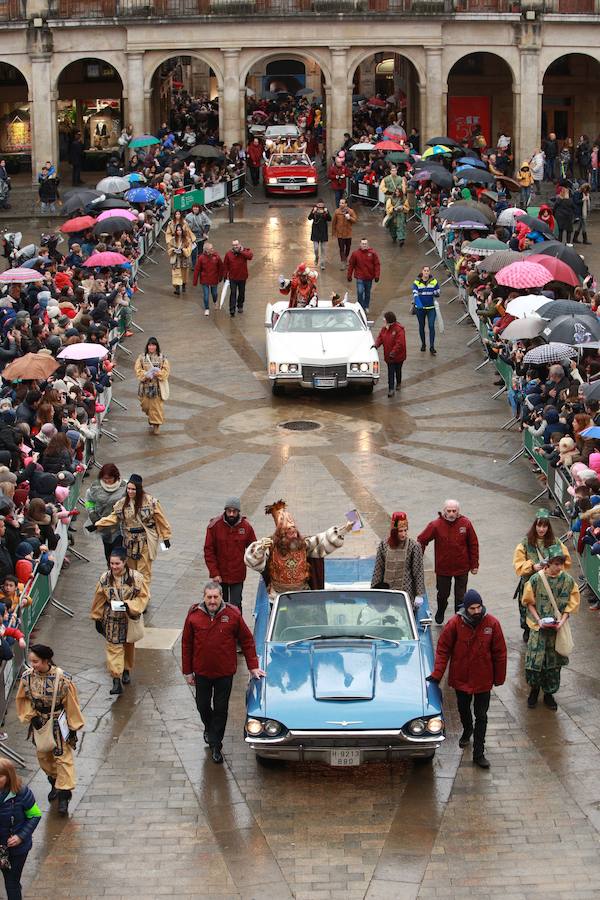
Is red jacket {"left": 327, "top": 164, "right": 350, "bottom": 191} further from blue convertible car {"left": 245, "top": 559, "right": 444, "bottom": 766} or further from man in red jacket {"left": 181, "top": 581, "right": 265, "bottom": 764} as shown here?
man in red jacket {"left": 181, "top": 581, "right": 265, "bottom": 764}

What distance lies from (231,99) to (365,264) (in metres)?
19.5

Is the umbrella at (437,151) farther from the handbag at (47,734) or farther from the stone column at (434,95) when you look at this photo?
the handbag at (47,734)

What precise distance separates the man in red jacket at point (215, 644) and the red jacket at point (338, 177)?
28206mm

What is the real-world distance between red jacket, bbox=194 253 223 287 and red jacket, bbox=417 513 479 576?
601 inches

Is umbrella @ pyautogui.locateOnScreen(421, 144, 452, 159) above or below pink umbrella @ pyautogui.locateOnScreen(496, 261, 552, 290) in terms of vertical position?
above

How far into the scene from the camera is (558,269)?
25531 millimetres

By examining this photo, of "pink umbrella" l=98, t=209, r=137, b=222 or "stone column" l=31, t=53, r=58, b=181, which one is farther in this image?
"stone column" l=31, t=53, r=58, b=181

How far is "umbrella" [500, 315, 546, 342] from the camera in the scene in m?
22.8

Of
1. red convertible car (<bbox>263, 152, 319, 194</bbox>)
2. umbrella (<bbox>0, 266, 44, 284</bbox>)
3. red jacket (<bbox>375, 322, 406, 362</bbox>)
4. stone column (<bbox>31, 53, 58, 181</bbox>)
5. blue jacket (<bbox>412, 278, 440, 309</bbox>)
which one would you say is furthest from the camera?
stone column (<bbox>31, 53, 58, 181</bbox>)

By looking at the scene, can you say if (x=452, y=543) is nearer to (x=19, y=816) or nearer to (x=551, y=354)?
(x=551, y=354)

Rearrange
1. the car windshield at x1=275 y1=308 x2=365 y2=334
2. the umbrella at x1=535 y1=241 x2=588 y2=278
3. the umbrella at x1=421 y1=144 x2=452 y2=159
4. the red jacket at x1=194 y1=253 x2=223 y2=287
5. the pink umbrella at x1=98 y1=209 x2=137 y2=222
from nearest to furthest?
1. the car windshield at x1=275 y1=308 x2=365 y2=334
2. the umbrella at x1=535 y1=241 x2=588 y2=278
3. the red jacket at x1=194 y1=253 x2=223 y2=287
4. the pink umbrella at x1=98 y1=209 x2=137 y2=222
5. the umbrella at x1=421 y1=144 x2=452 y2=159

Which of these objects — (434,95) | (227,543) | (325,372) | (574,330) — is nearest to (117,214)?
(325,372)

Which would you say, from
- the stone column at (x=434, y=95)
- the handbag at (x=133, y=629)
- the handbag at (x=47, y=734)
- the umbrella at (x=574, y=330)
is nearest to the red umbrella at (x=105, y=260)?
the umbrella at (x=574, y=330)

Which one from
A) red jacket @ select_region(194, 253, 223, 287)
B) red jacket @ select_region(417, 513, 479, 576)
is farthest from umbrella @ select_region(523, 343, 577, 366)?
red jacket @ select_region(194, 253, 223, 287)
